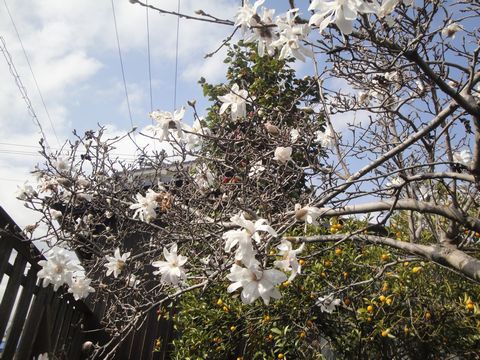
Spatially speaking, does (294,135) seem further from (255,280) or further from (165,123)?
(255,280)

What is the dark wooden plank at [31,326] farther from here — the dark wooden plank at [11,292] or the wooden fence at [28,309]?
the dark wooden plank at [11,292]

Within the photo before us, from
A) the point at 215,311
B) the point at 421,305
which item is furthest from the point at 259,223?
the point at 215,311

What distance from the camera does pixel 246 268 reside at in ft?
3.83

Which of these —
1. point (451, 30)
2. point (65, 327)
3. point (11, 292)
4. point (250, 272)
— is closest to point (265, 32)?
point (250, 272)

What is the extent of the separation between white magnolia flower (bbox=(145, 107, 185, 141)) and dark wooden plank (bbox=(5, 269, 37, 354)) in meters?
1.17

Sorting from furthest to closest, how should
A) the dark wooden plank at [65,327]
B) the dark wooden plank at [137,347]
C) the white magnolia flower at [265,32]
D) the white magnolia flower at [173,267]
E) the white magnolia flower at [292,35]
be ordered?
the dark wooden plank at [137,347]
the dark wooden plank at [65,327]
the white magnolia flower at [173,267]
the white magnolia flower at [265,32]
the white magnolia flower at [292,35]

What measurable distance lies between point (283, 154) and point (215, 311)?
71.4 inches

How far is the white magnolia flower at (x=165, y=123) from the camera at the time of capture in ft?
6.35

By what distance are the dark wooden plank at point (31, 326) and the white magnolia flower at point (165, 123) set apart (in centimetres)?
130

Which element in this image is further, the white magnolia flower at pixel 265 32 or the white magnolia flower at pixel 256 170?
the white magnolia flower at pixel 256 170

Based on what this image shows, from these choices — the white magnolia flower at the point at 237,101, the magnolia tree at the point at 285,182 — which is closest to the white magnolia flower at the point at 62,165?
the magnolia tree at the point at 285,182

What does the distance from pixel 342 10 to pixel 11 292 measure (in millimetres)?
2082

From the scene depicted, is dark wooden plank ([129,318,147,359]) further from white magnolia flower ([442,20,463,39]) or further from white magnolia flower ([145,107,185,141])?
white magnolia flower ([442,20,463,39])

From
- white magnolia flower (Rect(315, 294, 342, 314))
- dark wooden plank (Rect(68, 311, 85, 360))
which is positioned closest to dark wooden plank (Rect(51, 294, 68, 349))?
dark wooden plank (Rect(68, 311, 85, 360))
